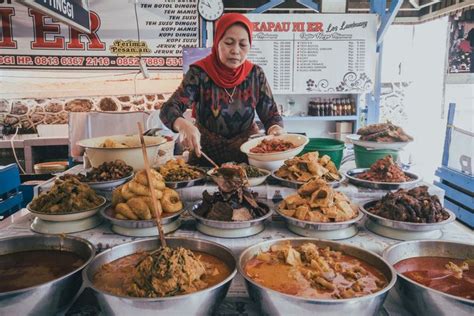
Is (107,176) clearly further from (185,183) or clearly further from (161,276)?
(161,276)

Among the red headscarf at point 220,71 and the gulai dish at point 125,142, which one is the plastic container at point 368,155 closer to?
the red headscarf at point 220,71

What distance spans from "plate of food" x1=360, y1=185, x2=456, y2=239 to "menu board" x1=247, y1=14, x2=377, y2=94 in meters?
4.47

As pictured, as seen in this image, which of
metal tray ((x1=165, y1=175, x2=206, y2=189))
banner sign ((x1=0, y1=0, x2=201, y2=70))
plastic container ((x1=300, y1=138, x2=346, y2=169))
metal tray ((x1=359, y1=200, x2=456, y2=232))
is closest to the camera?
metal tray ((x1=359, y1=200, x2=456, y2=232))

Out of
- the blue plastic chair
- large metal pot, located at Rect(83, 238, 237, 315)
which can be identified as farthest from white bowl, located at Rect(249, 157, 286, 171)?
the blue plastic chair

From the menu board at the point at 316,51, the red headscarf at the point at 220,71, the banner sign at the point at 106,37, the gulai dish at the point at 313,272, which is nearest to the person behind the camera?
the gulai dish at the point at 313,272

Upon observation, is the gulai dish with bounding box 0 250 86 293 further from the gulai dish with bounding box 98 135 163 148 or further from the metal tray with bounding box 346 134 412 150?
the metal tray with bounding box 346 134 412 150

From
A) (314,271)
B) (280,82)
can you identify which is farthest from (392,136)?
(280,82)

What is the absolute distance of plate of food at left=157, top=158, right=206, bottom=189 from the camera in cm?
218

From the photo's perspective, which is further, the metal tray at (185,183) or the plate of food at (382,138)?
the plate of food at (382,138)

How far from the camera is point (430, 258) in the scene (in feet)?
5.11

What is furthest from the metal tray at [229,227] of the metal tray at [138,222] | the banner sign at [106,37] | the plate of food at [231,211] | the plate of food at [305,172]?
the banner sign at [106,37]

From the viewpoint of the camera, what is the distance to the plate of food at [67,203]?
1.78 metres

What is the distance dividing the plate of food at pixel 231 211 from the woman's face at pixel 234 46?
3.67ft

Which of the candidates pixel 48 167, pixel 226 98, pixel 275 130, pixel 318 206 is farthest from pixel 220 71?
pixel 48 167
